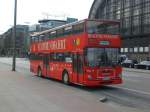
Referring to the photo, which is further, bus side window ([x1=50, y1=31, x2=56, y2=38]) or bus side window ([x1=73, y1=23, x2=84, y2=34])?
bus side window ([x1=50, y1=31, x2=56, y2=38])

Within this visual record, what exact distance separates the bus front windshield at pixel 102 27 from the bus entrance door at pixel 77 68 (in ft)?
4.82

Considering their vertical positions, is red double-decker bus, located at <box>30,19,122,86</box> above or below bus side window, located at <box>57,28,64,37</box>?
below

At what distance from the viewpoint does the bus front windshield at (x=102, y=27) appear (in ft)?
60.0

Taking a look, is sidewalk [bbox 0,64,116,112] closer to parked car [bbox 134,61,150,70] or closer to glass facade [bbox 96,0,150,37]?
parked car [bbox 134,61,150,70]

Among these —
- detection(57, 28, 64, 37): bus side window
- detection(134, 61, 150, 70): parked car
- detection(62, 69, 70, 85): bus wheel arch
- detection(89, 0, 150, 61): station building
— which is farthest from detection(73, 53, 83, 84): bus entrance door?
detection(89, 0, 150, 61): station building

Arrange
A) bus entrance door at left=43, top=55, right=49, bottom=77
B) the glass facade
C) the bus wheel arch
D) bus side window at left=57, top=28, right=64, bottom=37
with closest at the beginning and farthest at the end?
the bus wheel arch, bus side window at left=57, top=28, right=64, bottom=37, bus entrance door at left=43, top=55, right=49, bottom=77, the glass facade

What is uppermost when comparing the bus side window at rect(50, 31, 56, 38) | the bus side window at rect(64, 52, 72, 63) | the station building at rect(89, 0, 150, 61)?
the station building at rect(89, 0, 150, 61)

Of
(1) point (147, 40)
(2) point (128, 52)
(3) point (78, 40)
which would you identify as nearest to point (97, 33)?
(3) point (78, 40)

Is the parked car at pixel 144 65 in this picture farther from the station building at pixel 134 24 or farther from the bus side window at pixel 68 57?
the bus side window at pixel 68 57

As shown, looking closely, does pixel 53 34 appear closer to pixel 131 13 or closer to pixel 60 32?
pixel 60 32

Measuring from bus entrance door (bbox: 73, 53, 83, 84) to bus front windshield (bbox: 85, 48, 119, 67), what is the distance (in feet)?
1.97

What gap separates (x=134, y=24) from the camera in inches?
2822

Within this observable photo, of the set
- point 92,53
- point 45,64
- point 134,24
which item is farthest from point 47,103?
point 134,24

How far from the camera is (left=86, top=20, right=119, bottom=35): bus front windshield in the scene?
720 inches
